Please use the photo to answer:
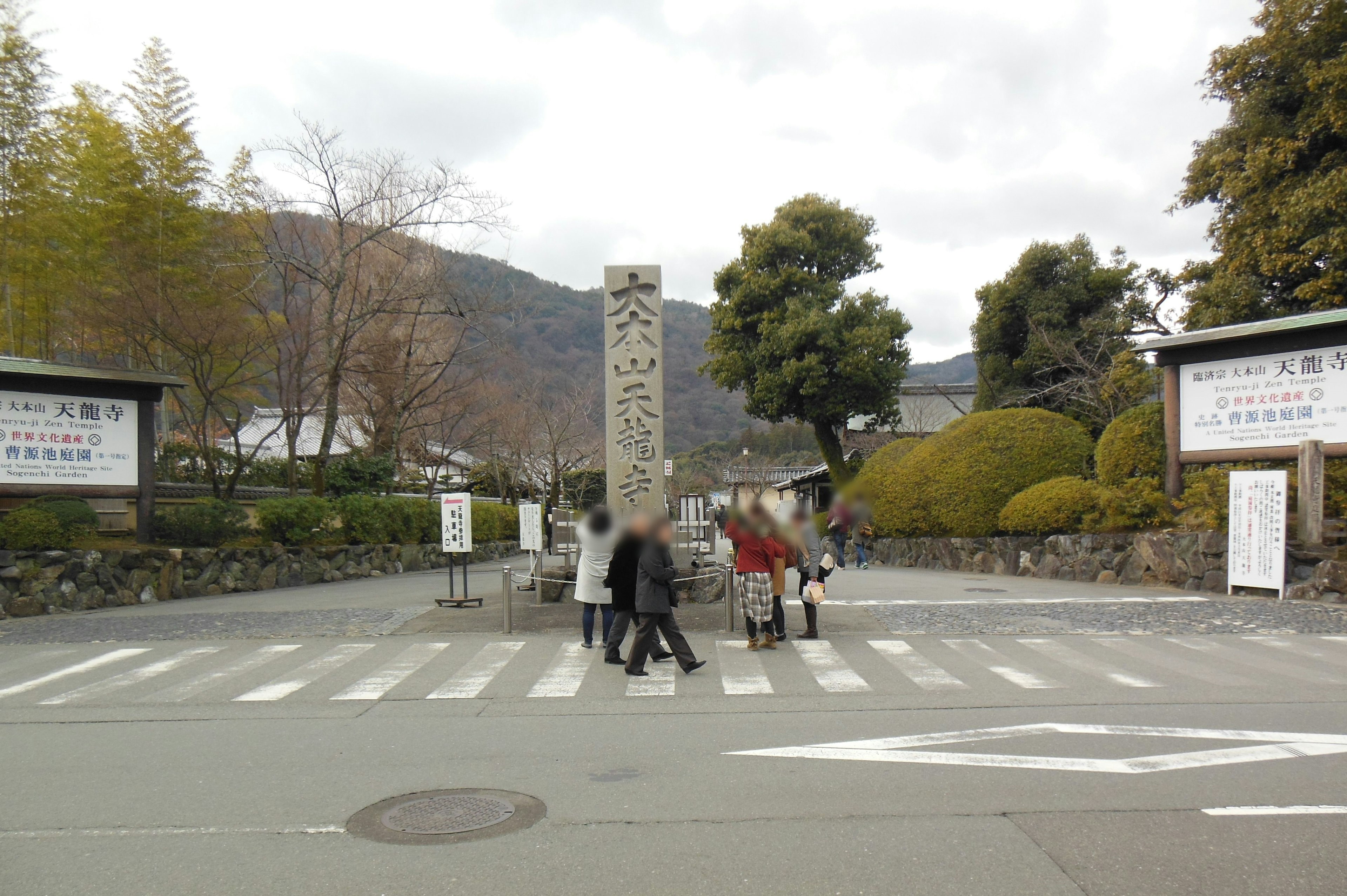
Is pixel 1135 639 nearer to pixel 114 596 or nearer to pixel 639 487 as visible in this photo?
pixel 639 487

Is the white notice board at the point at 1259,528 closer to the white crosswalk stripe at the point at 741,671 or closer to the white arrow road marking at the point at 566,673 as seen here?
the white crosswalk stripe at the point at 741,671

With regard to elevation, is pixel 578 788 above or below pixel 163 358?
below

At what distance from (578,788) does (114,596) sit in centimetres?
1330

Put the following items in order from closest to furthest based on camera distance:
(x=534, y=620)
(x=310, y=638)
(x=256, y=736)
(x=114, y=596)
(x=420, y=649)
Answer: (x=256, y=736), (x=420, y=649), (x=310, y=638), (x=534, y=620), (x=114, y=596)

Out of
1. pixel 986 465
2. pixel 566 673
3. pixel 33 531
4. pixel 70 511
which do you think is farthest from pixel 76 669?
pixel 986 465

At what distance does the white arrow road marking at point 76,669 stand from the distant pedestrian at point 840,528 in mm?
11911

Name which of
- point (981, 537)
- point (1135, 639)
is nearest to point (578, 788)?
point (1135, 639)

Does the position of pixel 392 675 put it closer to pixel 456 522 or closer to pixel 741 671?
Result: pixel 741 671

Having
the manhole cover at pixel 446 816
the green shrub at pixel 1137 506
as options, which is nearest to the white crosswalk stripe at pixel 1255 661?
the green shrub at pixel 1137 506

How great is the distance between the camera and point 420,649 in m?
10.8

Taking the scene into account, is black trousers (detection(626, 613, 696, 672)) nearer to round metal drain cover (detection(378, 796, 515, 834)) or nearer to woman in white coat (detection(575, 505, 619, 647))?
woman in white coat (detection(575, 505, 619, 647))

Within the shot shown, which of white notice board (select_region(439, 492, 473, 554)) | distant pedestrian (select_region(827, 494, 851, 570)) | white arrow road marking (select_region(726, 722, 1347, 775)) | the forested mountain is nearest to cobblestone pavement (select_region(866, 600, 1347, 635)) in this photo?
white arrow road marking (select_region(726, 722, 1347, 775))

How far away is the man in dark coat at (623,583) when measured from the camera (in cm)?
973

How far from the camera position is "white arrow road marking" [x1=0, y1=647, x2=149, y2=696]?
9055mm
